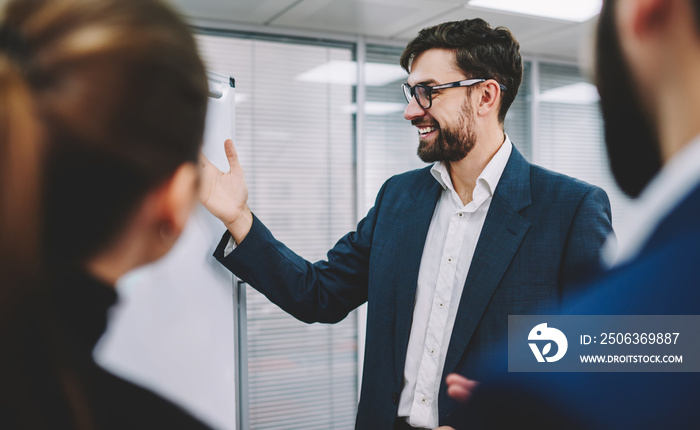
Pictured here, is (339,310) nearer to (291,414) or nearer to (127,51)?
(127,51)

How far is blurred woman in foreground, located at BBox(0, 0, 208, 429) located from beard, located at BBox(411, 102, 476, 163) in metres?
1.08

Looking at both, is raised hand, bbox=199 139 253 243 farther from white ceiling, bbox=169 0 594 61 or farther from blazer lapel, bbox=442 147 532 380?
white ceiling, bbox=169 0 594 61

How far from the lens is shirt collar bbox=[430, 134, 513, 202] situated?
1.42m

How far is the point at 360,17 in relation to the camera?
103 inches

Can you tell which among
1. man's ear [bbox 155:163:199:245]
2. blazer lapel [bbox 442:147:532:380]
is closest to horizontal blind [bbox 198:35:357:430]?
blazer lapel [bbox 442:147:532:380]

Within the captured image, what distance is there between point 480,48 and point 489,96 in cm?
14

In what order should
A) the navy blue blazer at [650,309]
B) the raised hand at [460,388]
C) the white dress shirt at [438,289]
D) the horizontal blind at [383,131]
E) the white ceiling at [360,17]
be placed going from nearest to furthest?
the navy blue blazer at [650,309] < the raised hand at [460,388] < the white dress shirt at [438,289] < the white ceiling at [360,17] < the horizontal blind at [383,131]

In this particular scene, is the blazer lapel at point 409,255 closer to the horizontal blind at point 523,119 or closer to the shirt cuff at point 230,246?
the shirt cuff at point 230,246

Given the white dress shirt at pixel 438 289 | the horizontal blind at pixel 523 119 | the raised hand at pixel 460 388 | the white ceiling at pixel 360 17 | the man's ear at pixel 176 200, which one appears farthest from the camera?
the horizontal blind at pixel 523 119

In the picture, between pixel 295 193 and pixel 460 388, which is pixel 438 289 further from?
pixel 295 193

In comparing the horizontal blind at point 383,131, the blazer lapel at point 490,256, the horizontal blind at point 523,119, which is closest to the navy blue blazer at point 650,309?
the blazer lapel at point 490,256

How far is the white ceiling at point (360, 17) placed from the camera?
7.95 ft

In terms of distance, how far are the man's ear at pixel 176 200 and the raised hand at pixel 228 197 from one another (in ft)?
2.81

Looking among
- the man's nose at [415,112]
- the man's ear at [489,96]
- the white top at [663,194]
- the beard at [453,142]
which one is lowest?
the white top at [663,194]
